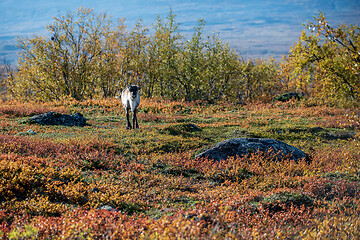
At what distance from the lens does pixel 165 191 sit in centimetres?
831

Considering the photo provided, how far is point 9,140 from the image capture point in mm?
11977

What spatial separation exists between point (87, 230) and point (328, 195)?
285 inches

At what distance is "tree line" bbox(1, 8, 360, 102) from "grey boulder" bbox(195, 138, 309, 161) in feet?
67.7

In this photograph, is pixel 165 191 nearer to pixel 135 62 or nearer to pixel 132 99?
pixel 132 99

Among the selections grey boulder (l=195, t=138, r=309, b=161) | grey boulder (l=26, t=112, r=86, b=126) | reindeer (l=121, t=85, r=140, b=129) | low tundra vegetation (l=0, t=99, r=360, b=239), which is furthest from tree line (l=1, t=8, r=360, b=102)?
low tundra vegetation (l=0, t=99, r=360, b=239)

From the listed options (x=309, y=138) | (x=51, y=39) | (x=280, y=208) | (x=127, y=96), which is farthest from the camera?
(x=51, y=39)

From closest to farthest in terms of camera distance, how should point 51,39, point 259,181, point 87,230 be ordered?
1. point 87,230
2. point 259,181
3. point 51,39

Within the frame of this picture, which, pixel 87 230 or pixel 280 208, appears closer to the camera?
pixel 87 230

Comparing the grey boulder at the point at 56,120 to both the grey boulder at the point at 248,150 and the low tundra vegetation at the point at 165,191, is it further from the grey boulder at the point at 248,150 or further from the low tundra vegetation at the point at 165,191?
the grey boulder at the point at 248,150

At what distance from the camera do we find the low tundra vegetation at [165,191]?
17.2ft

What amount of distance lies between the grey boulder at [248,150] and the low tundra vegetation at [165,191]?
51 centimetres

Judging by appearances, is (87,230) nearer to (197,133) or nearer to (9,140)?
(9,140)

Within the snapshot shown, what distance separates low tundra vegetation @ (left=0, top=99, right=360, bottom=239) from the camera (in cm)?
524

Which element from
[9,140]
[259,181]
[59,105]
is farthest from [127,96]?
[59,105]
